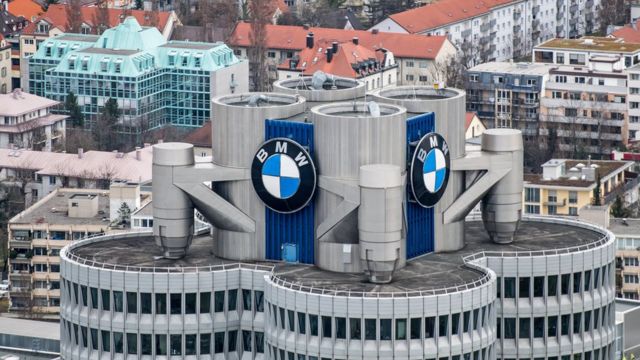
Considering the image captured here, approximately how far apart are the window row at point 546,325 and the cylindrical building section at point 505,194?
5.82 metres

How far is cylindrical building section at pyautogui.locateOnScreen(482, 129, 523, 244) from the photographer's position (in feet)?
568

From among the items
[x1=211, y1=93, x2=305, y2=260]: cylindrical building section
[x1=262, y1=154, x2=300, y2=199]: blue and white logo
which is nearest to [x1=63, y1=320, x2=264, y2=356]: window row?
[x1=211, y1=93, x2=305, y2=260]: cylindrical building section

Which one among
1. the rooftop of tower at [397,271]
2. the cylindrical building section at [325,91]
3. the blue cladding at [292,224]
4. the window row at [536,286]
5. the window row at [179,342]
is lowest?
the window row at [179,342]

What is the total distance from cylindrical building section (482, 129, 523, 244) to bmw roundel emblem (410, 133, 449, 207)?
140 inches

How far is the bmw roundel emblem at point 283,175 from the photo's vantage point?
16662cm

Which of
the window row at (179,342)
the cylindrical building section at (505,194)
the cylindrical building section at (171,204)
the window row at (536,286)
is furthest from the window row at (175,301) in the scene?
the cylindrical building section at (505,194)

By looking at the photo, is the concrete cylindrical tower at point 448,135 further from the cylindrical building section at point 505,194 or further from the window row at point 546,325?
the window row at point 546,325

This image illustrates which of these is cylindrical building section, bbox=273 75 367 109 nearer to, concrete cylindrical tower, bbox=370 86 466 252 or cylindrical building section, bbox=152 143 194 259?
concrete cylindrical tower, bbox=370 86 466 252

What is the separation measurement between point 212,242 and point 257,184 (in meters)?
6.82

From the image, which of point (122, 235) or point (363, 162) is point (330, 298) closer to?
point (363, 162)

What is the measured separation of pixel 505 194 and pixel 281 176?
13.8 metres

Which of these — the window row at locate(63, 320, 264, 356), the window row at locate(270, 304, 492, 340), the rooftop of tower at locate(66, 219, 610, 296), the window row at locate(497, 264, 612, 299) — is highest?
the rooftop of tower at locate(66, 219, 610, 296)

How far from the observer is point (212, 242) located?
174 metres

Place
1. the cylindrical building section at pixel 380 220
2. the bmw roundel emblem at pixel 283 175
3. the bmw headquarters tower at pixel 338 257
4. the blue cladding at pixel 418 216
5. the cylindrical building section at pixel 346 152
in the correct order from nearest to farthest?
→ 1. the cylindrical building section at pixel 380 220
2. the bmw headquarters tower at pixel 338 257
3. the cylindrical building section at pixel 346 152
4. the bmw roundel emblem at pixel 283 175
5. the blue cladding at pixel 418 216
